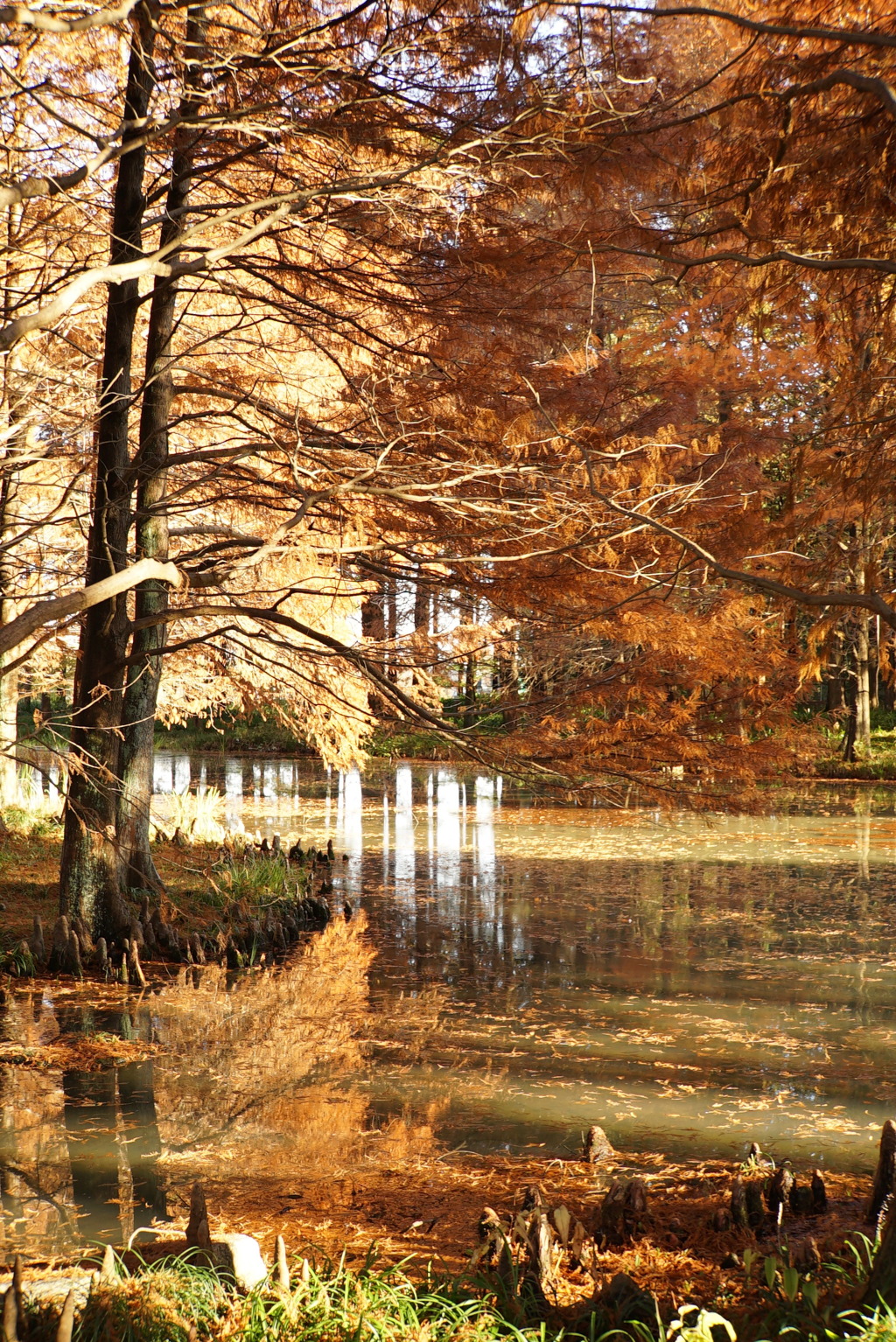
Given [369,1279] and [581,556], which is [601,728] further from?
[369,1279]

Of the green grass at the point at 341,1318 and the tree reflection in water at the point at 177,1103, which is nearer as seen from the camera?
the green grass at the point at 341,1318

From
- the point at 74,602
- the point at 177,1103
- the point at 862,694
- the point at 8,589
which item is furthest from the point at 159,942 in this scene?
the point at 862,694

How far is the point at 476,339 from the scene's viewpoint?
7070 millimetres

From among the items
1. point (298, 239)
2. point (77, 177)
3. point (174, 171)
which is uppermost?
point (174, 171)

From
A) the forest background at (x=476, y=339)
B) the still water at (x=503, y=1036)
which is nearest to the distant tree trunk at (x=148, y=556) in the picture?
the forest background at (x=476, y=339)

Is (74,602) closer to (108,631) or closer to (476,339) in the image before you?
(108,631)

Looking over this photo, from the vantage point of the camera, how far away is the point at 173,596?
37.9ft

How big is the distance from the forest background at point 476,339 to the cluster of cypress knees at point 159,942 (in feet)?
1.05

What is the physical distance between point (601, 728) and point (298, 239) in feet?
13.7

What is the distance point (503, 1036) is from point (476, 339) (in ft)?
14.3

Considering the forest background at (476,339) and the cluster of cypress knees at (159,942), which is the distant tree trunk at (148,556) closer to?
the forest background at (476,339)

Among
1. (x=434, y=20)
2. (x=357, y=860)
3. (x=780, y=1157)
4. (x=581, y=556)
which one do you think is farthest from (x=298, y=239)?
(x=357, y=860)

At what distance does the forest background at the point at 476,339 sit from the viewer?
4.68 m

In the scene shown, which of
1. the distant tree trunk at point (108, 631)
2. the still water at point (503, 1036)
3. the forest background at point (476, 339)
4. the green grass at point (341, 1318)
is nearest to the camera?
the green grass at point (341, 1318)
